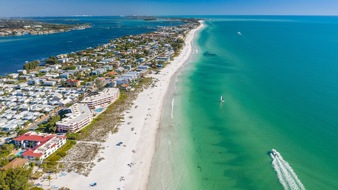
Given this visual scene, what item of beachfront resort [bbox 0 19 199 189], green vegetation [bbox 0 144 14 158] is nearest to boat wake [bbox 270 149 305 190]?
beachfront resort [bbox 0 19 199 189]

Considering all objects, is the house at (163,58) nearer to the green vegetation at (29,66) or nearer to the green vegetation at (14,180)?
the green vegetation at (29,66)

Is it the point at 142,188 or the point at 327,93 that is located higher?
the point at 327,93

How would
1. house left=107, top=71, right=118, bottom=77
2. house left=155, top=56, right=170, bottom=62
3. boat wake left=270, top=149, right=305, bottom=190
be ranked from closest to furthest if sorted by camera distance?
boat wake left=270, top=149, right=305, bottom=190, house left=107, top=71, right=118, bottom=77, house left=155, top=56, right=170, bottom=62

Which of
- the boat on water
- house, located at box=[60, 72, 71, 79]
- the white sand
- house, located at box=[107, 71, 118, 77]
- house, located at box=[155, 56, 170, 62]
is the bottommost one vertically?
the white sand

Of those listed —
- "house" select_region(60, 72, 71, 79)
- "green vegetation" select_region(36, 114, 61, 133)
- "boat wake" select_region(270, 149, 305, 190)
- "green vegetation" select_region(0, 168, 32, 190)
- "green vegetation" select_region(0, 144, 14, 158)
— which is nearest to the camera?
"green vegetation" select_region(0, 168, 32, 190)

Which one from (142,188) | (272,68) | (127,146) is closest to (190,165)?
(142,188)

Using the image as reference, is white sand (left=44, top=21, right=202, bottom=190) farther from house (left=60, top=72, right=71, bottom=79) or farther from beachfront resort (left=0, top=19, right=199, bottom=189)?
house (left=60, top=72, right=71, bottom=79)

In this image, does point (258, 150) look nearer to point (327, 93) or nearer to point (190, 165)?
point (190, 165)

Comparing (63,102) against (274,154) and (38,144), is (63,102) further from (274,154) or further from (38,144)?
(274,154)
